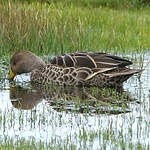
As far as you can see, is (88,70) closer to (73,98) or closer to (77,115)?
(73,98)

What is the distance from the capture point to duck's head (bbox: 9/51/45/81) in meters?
10.2

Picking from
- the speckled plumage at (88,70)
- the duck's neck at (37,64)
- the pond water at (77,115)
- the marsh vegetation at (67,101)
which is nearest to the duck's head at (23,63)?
the duck's neck at (37,64)

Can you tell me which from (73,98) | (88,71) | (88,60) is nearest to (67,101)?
(73,98)

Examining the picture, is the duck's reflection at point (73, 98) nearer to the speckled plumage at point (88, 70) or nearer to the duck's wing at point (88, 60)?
the speckled plumage at point (88, 70)

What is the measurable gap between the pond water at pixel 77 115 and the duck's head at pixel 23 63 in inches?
14.7

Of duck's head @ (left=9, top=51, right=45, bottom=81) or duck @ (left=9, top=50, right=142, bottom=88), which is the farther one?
duck's head @ (left=9, top=51, right=45, bottom=81)

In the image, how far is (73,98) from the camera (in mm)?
8516

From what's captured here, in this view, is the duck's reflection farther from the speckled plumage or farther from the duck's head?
the duck's head

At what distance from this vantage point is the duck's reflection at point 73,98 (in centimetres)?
776

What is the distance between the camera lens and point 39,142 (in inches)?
238

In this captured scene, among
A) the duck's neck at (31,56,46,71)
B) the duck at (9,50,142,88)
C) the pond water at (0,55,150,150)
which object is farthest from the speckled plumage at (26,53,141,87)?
the duck's neck at (31,56,46,71)

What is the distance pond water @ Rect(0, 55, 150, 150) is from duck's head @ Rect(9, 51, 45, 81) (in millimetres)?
373

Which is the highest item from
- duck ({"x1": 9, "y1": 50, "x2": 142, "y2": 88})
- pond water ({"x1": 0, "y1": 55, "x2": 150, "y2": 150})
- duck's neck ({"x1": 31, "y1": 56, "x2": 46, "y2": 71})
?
duck's neck ({"x1": 31, "y1": 56, "x2": 46, "y2": 71})

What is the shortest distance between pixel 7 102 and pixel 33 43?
3978 mm
